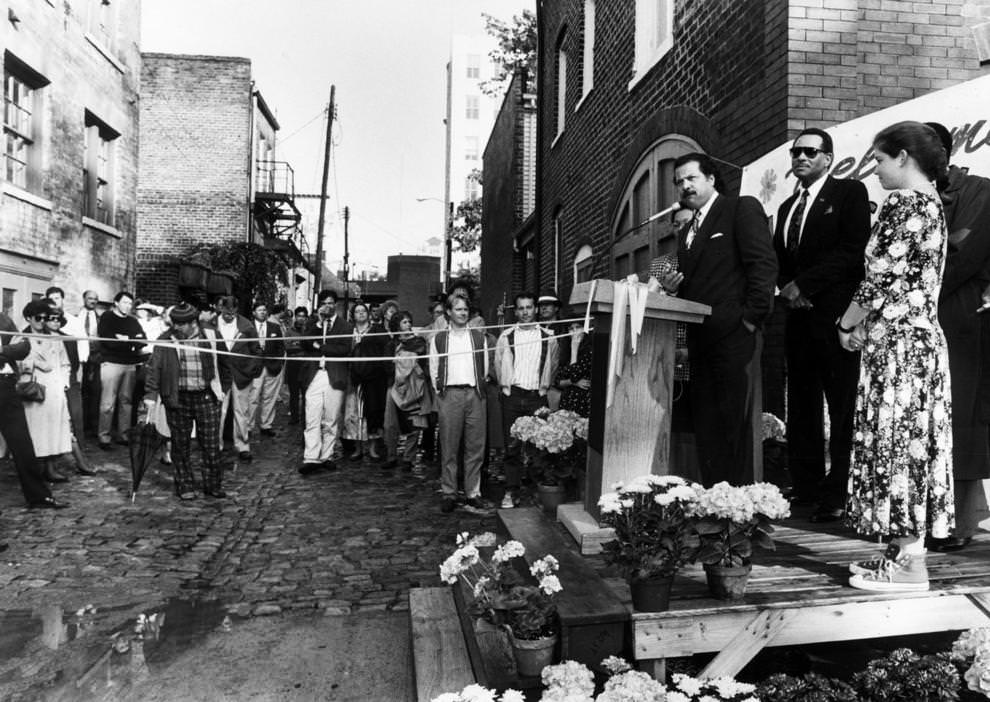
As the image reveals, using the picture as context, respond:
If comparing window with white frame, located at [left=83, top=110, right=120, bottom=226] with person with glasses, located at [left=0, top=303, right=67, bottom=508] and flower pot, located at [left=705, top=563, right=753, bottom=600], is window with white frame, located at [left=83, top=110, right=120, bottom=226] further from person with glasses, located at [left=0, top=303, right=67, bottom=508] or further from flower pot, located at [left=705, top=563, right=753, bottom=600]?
flower pot, located at [left=705, top=563, right=753, bottom=600]

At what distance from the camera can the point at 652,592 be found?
116 inches

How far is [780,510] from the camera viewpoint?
116 inches

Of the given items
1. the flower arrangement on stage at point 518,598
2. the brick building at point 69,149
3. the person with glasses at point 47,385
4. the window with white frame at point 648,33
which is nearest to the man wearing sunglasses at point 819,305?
the flower arrangement on stage at point 518,598

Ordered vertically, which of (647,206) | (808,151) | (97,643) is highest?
(647,206)

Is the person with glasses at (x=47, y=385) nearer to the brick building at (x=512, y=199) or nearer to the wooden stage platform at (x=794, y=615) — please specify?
the wooden stage platform at (x=794, y=615)

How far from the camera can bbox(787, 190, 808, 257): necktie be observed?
4.49 metres

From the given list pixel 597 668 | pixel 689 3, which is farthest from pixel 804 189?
pixel 689 3

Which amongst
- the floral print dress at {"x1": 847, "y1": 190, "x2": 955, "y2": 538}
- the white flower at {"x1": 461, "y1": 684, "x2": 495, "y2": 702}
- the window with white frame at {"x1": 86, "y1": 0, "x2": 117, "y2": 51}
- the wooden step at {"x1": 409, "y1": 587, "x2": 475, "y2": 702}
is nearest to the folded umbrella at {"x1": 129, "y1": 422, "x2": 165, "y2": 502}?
→ the wooden step at {"x1": 409, "y1": 587, "x2": 475, "y2": 702}

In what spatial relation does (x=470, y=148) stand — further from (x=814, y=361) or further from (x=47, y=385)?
(x=814, y=361)

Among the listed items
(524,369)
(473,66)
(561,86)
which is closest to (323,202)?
(561,86)

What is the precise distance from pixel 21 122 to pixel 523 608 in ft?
40.2

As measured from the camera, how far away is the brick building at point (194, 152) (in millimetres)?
23281

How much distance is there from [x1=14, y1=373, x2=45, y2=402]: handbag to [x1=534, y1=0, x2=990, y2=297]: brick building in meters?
6.36

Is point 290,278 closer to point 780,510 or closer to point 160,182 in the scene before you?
point 160,182
